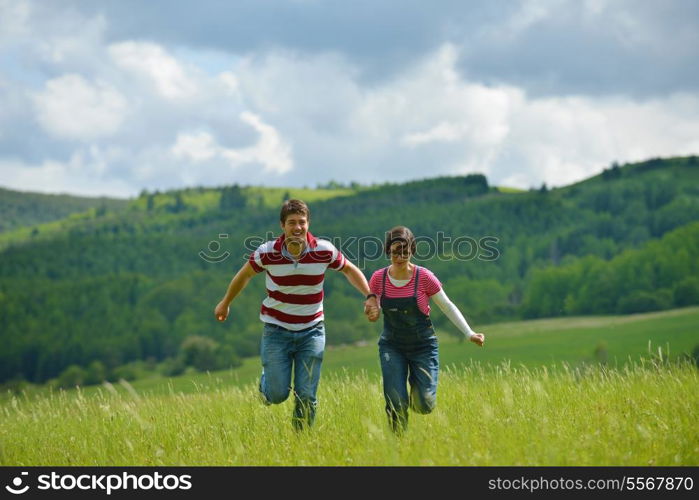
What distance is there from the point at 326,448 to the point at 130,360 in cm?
15441

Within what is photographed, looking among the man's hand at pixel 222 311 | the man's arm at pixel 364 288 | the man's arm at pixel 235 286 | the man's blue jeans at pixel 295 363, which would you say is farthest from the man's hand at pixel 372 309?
the man's hand at pixel 222 311

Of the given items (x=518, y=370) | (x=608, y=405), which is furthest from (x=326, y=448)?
(x=518, y=370)

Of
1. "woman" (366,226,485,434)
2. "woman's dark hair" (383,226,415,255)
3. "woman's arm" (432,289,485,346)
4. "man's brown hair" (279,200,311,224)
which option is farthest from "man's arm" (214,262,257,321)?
"woman's arm" (432,289,485,346)

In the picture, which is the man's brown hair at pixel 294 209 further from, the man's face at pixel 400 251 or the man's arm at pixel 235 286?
the man's face at pixel 400 251

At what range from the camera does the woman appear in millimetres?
7125

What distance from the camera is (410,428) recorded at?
6.97 m

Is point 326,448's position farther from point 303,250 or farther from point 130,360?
point 130,360

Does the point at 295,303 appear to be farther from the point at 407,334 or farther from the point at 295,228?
the point at 407,334

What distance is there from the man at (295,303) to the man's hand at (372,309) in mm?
416

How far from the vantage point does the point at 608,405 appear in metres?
7.40
